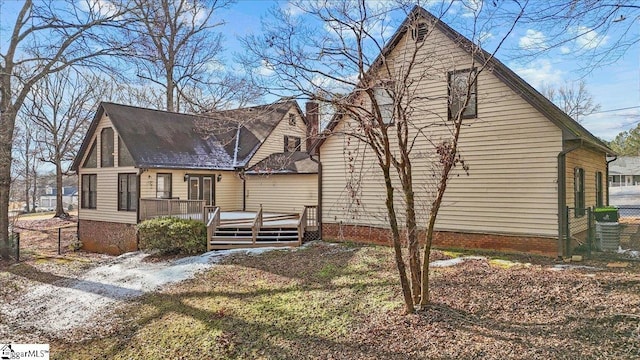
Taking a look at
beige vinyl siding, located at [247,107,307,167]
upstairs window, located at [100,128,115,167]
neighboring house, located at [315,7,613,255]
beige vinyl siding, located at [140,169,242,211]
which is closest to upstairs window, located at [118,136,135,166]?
upstairs window, located at [100,128,115,167]

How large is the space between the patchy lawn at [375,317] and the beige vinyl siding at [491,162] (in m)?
1.27

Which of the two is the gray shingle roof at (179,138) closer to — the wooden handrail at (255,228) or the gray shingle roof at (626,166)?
the wooden handrail at (255,228)

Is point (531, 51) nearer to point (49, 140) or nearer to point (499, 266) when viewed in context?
point (499, 266)

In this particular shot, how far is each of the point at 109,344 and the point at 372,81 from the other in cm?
685

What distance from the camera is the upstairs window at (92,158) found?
18312 millimetres

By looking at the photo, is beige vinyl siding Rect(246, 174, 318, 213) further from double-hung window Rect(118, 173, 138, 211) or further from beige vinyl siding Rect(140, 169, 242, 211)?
double-hung window Rect(118, 173, 138, 211)

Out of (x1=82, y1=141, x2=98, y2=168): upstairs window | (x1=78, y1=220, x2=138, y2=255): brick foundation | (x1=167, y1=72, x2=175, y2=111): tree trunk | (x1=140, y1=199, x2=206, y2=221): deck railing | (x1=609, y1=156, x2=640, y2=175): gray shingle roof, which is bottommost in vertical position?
(x1=78, y1=220, x2=138, y2=255): brick foundation

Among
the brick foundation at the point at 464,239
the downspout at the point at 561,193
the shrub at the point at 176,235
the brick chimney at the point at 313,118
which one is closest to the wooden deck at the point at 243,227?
the shrub at the point at 176,235

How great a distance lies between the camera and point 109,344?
694 centimetres

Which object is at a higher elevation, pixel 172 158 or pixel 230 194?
pixel 172 158

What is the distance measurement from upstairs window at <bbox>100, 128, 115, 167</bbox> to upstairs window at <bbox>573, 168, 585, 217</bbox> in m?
18.2

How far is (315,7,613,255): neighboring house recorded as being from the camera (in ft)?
31.4

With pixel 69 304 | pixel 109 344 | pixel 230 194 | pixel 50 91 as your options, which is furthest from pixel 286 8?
pixel 50 91

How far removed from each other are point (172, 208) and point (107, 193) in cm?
455
